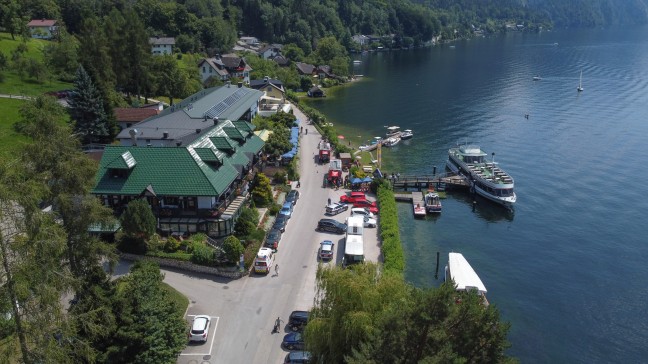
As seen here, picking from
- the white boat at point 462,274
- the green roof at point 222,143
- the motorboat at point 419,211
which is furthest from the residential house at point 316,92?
the white boat at point 462,274

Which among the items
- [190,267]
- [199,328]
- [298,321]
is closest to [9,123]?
[190,267]

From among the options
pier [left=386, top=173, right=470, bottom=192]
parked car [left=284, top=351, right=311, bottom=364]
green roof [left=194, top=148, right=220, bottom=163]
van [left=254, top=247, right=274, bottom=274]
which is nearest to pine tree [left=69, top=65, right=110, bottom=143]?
green roof [left=194, top=148, right=220, bottom=163]

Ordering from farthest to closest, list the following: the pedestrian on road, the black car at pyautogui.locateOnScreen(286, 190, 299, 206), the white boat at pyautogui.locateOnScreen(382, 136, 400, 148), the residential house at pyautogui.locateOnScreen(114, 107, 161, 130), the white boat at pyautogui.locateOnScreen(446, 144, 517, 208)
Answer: the white boat at pyautogui.locateOnScreen(382, 136, 400, 148) < the residential house at pyautogui.locateOnScreen(114, 107, 161, 130) < the white boat at pyautogui.locateOnScreen(446, 144, 517, 208) < the black car at pyautogui.locateOnScreen(286, 190, 299, 206) < the pedestrian on road

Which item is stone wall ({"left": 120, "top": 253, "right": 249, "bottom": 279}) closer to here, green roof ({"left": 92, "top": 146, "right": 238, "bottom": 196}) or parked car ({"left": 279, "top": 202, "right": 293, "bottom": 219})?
green roof ({"left": 92, "top": 146, "right": 238, "bottom": 196})

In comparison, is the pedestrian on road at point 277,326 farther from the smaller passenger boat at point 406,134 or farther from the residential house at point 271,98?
the smaller passenger boat at point 406,134

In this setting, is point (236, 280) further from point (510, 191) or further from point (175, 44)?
point (175, 44)
